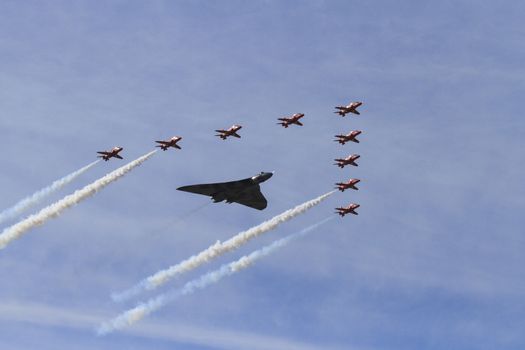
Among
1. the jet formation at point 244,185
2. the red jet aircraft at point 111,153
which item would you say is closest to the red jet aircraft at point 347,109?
the jet formation at point 244,185

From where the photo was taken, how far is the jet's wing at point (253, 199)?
146 metres

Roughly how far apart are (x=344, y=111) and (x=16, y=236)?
75.3 m

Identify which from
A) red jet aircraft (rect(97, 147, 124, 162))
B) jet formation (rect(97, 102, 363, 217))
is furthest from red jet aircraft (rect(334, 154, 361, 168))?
red jet aircraft (rect(97, 147, 124, 162))

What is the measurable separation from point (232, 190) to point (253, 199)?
7.73 meters

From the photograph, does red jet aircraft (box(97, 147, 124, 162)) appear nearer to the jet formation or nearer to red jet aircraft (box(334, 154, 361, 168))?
the jet formation

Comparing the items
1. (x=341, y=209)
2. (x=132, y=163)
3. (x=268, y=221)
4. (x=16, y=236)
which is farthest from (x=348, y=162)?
(x=16, y=236)

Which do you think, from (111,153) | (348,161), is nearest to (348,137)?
(348,161)

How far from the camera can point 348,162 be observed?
144500 millimetres

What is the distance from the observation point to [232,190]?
472 feet

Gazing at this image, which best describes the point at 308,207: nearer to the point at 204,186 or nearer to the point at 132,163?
the point at 204,186

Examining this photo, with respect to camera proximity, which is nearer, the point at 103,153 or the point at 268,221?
the point at 103,153

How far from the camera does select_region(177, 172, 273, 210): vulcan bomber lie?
141625 mm

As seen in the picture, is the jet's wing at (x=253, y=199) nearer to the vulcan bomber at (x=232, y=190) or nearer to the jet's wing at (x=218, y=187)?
the vulcan bomber at (x=232, y=190)

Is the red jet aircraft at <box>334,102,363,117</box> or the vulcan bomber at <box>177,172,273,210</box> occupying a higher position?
the red jet aircraft at <box>334,102,363,117</box>
